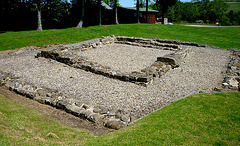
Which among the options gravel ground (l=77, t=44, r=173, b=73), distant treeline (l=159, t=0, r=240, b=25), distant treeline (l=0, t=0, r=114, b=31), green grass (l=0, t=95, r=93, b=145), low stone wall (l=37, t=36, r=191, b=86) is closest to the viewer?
green grass (l=0, t=95, r=93, b=145)

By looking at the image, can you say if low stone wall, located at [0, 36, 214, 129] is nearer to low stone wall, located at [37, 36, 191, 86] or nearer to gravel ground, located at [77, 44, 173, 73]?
low stone wall, located at [37, 36, 191, 86]

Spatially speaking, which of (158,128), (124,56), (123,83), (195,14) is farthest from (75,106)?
(195,14)

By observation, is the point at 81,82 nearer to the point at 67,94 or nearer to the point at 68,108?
the point at 67,94

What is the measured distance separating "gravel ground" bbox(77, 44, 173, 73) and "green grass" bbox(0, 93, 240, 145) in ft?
19.9

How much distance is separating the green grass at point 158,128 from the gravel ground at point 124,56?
6054 millimetres

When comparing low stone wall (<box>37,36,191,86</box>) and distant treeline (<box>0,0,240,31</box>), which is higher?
distant treeline (<box>0,0,240,31</box>)

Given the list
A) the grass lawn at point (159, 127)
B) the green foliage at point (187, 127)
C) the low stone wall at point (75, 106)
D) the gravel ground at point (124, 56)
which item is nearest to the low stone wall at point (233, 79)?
the grass lawn at point (159, 127)

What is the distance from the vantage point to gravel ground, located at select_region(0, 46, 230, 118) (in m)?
8.11

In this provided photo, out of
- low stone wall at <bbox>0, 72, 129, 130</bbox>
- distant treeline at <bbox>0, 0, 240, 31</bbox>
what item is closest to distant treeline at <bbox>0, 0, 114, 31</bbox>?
distant treeline at <bbox>0, 0, 240, 31</bbox>

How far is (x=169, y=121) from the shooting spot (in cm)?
586

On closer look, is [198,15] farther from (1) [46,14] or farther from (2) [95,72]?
(2) [95,72]

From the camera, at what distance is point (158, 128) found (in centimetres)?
550

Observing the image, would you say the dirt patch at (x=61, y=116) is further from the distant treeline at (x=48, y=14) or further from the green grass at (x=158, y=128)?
the distant treeline at (x=48, y=14)

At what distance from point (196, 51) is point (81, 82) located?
11.3 metres
